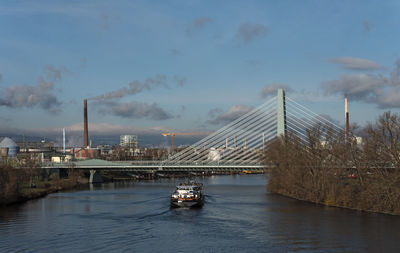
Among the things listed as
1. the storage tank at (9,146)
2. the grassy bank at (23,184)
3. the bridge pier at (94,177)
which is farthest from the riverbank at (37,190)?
the storage tank at (9,146)

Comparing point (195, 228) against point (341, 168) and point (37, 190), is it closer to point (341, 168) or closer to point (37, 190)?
point (341, 168)

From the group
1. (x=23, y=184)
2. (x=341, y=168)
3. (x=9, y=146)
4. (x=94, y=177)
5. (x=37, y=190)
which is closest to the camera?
(x=341, y=168)

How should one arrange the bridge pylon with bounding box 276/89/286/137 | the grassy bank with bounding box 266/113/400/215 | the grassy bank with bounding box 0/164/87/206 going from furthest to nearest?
the bridge pylon with bounding box 276/89/286/137 → the grassy bank with bounding box 0/164/87/206 → the grassy bank with bounding box 266/113/400/215

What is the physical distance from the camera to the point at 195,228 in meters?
32.2

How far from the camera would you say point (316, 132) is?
45625mm

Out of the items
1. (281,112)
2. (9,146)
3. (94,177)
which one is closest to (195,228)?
(281,112)

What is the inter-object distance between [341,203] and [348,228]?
10811mm

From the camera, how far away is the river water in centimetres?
2584

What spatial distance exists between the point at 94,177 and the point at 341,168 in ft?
172

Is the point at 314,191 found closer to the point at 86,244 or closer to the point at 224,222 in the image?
the point at 224,222

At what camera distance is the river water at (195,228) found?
25844 millimetres

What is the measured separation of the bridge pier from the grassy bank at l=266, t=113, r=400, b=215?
3614 cm

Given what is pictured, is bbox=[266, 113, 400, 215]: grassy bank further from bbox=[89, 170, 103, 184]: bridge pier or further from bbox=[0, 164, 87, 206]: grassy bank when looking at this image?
bbox=[89, 170, 103, 184]: bridge pier

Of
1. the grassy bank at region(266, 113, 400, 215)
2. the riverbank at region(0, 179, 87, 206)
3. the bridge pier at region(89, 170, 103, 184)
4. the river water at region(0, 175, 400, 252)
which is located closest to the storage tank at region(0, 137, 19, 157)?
the bridge pier at region(89, 170, 103, 184)
